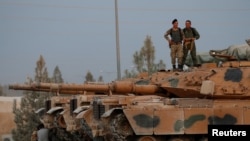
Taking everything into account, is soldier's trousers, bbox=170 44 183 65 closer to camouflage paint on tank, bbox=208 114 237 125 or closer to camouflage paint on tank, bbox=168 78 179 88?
camouflage paint on tank, bbox=168 78 179 88

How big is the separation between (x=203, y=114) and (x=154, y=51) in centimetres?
2590

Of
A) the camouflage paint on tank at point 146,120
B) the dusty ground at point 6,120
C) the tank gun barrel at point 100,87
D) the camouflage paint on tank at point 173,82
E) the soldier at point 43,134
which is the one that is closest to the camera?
the camouflage paint on tank at point 146,120

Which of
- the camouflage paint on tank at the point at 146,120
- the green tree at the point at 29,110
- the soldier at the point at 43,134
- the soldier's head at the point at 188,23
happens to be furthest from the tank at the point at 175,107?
the green tree at the point at 29,110

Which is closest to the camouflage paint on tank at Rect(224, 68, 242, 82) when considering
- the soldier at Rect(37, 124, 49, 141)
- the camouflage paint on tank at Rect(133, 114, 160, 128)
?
the camouflage paint on tank at Rect(133, 114, 160, 128)

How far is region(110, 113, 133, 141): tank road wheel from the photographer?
51.3 ft

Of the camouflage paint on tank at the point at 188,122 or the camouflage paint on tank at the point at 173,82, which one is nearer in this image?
the camouflage paint on tank at the point at 188,122

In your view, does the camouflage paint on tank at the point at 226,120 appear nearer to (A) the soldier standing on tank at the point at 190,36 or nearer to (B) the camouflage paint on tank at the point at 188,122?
(B) the camouflage paint on tank at the point at 188,122

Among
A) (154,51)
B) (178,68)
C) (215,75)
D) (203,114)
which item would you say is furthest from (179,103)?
(154,51)

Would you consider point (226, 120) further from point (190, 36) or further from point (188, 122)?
point (190, 36)

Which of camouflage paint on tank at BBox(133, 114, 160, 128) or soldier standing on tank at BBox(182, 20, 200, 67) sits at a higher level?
soldier standing on tank at BBox(182, 20, 200, 67)

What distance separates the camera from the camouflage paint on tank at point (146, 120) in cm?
1528

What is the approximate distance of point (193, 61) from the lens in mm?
21812

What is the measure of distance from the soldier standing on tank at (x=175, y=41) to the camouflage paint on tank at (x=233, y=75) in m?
4.44

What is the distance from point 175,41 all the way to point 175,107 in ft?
20.4
